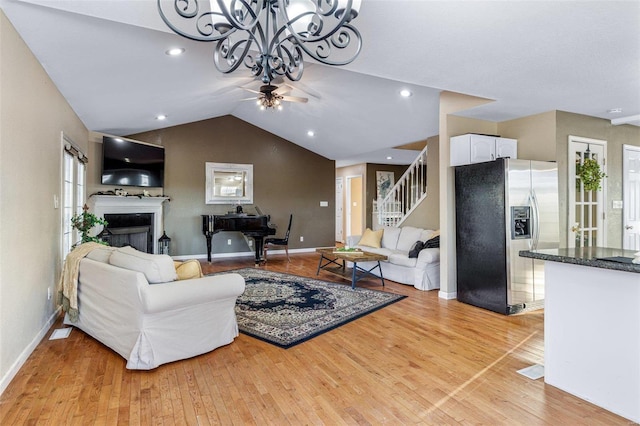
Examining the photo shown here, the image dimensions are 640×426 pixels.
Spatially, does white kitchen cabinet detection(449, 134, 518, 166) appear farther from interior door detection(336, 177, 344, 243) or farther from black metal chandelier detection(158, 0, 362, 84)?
interior door detection(336, 177, 344, 243)

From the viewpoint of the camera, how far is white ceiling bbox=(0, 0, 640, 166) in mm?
2211

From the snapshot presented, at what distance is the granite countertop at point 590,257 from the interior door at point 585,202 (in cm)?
226

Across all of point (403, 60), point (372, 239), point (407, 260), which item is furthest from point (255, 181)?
point (403, 60)

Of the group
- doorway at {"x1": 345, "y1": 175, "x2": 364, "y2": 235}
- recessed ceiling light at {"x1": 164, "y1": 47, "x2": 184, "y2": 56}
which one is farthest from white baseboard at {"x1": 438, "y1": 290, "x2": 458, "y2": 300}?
doorway at {"x1": 345, "y1": 175, "x2": 364, "y2": 235}

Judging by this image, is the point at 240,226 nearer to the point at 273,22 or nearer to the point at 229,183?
the point at 229,183

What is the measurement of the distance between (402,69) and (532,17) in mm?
1082

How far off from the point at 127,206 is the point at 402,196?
5.29m

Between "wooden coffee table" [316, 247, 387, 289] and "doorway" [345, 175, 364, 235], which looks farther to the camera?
"doorway" [345, 175, 364, 235]

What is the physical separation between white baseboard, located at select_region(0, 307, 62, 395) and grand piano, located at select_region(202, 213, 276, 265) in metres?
3.71

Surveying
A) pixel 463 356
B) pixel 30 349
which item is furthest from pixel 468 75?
pixel 30 349

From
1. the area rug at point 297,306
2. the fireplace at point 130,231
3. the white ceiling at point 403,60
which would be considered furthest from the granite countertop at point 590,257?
the fireplace at point 130,231

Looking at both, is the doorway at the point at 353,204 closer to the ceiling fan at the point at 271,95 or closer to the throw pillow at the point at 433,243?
the throw pillow at the point at 433,243

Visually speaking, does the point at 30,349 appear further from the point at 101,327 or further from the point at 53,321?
the point at 53,321

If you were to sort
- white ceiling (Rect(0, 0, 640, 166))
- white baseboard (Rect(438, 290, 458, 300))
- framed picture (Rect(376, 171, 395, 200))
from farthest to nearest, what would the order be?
framed picture (Rect(376, 171, 395, 200)) → white baseboard (Rect(438, 290, 458, 300)) → white ceiling (Rect(0, 0, 640, 166))
